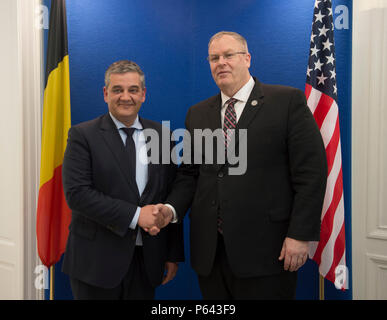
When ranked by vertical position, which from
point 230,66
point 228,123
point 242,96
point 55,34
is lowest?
point 228,123

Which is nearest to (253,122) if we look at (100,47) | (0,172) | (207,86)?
(207,86)

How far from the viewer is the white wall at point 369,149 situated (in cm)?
249

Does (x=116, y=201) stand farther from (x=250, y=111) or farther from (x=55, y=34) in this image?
(x=55, y=34)

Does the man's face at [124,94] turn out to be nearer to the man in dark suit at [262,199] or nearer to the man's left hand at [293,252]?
the man in dark suit at [262,199]

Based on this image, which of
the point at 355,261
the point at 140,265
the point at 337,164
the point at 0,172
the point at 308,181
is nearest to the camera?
the point at 308,181

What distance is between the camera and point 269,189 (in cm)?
171

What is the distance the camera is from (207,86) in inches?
116

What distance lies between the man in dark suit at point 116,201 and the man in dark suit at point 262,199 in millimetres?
201

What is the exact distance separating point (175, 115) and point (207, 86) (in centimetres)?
39

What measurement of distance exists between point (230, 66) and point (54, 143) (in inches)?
59.5

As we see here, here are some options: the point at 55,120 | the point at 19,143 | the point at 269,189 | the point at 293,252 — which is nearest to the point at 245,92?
the point at 269,189

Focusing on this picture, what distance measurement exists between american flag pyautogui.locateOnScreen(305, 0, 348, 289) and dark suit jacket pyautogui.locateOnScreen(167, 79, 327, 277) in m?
0.79

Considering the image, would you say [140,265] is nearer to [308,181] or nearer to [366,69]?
[308,181]

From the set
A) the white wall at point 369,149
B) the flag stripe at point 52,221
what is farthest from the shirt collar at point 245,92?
the flag stripe at point 52,221
